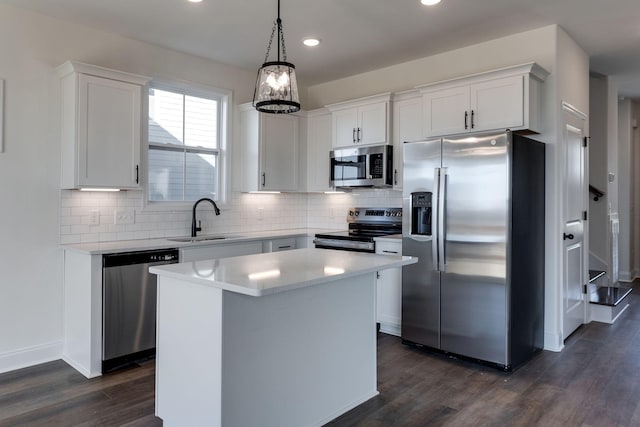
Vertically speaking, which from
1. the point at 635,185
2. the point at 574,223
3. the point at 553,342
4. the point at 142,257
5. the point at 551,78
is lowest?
the point at 553,342

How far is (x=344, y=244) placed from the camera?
444 cm

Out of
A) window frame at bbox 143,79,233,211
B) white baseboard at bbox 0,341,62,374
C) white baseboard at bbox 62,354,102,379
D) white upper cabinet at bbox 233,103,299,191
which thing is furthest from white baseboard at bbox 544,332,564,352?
white baseboard at bbox 0,341,62,374

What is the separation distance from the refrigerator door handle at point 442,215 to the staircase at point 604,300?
212 centimetres

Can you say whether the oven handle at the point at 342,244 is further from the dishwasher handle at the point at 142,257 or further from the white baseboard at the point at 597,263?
the white baseboard at the point at 597,263

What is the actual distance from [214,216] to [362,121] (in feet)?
6.03

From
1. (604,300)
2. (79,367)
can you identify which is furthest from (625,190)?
Result: (79,367)

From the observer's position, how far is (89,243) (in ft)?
12.1

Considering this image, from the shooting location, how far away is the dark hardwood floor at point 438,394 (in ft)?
8.51

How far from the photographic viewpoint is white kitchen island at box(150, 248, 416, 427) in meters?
2.05

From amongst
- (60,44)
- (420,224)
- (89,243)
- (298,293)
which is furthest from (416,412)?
(60,44)

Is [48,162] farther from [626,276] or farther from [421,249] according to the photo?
[626,276]

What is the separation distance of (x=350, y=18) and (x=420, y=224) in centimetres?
176

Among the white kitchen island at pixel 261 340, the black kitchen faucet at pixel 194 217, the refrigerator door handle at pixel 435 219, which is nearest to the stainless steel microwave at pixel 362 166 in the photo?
Answer: the refrigerator door handle at pixel 435 219

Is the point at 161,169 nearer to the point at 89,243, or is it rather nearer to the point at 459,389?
the point at 89,243
